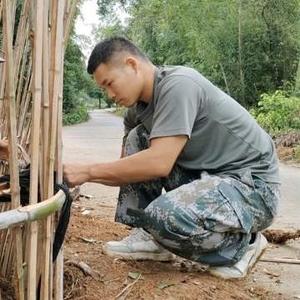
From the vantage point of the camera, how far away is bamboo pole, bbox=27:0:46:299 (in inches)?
49.9

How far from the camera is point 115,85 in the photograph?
204 cm

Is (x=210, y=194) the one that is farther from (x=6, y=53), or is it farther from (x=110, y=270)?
(x=6, y=53)

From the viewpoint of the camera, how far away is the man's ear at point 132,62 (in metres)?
2.04

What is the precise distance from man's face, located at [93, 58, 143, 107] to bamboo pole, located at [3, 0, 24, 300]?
2.46 ft

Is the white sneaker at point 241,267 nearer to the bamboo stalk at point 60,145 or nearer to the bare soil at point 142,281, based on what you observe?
the bare soil at point 142,281

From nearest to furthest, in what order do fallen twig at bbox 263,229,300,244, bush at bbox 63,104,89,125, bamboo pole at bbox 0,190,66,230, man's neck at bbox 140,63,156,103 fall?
1. bamboo pole at bbox 0,190,66,230
2. man's neck at bbox 140,63,156,103
3. fallen twig at bbox 263,229,300,244
4. bush at bbox 63,104,89,125

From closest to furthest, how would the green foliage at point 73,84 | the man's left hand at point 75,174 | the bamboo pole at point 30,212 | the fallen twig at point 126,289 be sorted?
1. the bamboo pole at point 30,212
2. the man's left hand at point 75,174
3. the fallen twig at point 126,289
4. the green foliage at point 73,84

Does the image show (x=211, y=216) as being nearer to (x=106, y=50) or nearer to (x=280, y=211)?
(x=106, y=50)

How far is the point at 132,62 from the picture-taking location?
205cm

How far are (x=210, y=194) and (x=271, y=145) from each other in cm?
43

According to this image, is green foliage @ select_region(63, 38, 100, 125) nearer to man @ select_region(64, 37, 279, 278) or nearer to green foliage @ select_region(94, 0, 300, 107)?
green foliage @ select_region(94, 0, 300, 107)

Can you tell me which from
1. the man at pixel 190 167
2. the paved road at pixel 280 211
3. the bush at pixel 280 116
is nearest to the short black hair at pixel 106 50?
the man at pixel 190 167

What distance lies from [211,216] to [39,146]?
89cm

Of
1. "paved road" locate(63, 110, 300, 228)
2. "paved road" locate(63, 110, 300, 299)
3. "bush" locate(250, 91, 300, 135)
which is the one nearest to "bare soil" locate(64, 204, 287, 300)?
"paved road" locate(63, 110, 300, 299)
